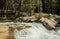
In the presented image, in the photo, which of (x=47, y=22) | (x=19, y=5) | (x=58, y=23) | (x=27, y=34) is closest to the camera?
(x=27, y=34)

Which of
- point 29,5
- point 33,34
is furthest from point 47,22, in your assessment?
point 29,5

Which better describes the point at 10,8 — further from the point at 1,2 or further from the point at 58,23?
the point at 58,23

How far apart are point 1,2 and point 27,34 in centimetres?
668

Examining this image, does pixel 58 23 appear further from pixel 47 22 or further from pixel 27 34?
pixel 27 34

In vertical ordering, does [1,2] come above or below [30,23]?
above

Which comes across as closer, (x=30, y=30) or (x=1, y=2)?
(x=30, y=30)

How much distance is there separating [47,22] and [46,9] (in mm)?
4378

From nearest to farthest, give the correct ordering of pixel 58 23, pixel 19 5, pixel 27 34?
pixel 27 34 < pixel 58 23 < pixel 19 5

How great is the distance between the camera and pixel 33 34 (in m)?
9.48

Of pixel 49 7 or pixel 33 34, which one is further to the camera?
pixel 49 7

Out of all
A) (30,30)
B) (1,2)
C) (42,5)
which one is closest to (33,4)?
(42,5)

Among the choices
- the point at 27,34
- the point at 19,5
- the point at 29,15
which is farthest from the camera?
the point at 19,5

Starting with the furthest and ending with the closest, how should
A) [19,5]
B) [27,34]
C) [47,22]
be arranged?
1. [19,5]
2. [47,22]
3. [27,34]

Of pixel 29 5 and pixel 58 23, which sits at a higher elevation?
pixel 29 5
